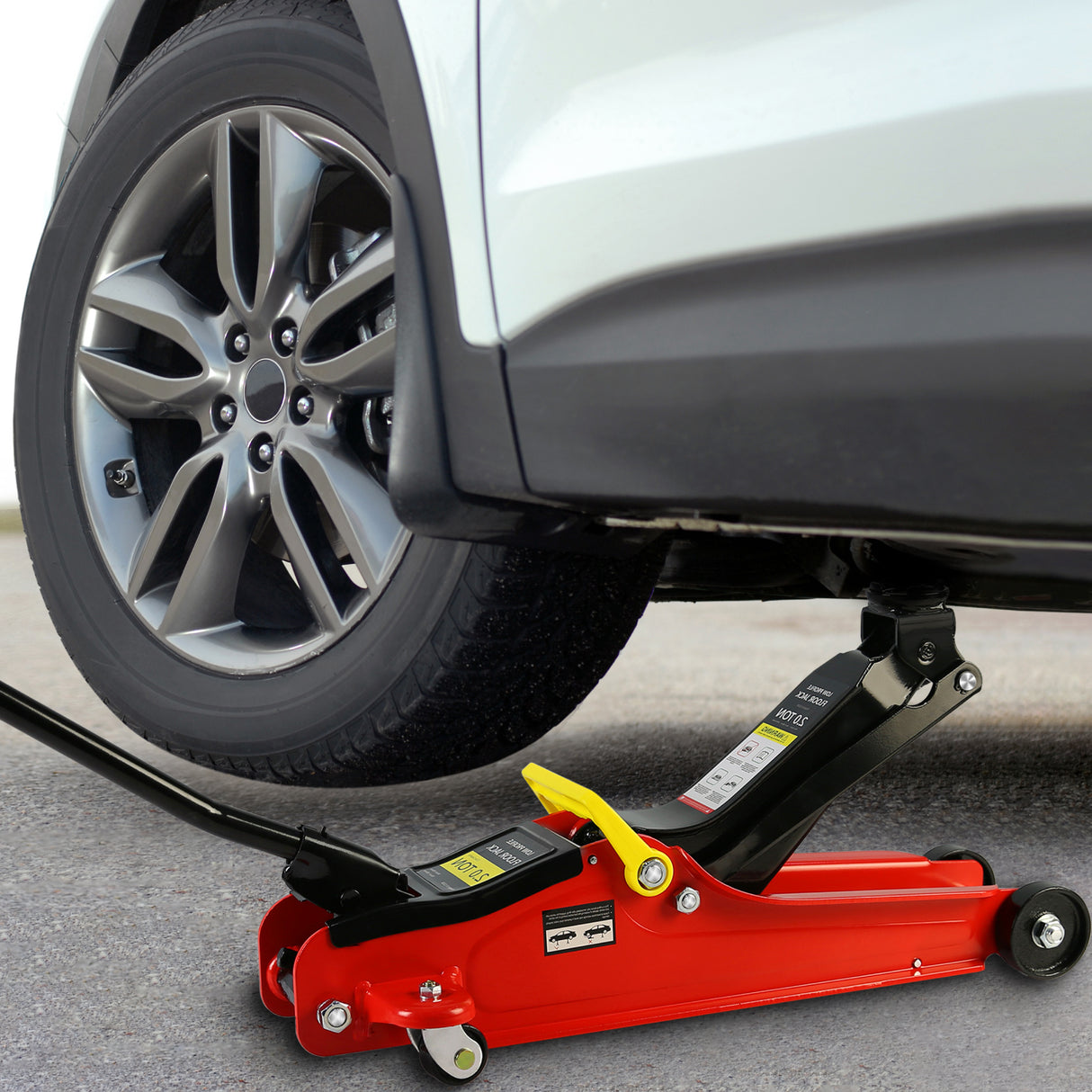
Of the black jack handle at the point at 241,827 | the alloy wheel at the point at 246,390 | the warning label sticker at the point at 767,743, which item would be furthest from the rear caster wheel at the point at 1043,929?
the alloy wheel at the point at 246,390

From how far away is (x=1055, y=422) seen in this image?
0.86 m

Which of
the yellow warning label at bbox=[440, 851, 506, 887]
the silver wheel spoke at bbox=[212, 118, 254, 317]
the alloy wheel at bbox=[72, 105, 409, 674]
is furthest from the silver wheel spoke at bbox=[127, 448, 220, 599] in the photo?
the yellow warning label at bbox=[440, 851, 506, 887]

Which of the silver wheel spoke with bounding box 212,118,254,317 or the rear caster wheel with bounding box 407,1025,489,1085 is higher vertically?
the silver wheel spoke with bounding box 212,118,254,317

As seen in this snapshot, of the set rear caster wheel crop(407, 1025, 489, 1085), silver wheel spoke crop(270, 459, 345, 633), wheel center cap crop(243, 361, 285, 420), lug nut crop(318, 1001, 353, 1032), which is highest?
wheel center cap crop(243, 361, 285, 420)

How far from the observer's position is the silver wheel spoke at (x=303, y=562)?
1637 mm

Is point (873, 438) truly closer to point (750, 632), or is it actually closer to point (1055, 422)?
point (1055, 422)

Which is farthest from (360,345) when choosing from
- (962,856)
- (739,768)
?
(962,856)

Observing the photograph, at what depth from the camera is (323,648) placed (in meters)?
1.63

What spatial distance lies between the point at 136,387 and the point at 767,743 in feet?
3.72

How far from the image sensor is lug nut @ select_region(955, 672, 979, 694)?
1.27 m

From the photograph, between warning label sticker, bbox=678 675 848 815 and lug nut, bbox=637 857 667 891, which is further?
warning label sticker, bbox=678 675 848 815

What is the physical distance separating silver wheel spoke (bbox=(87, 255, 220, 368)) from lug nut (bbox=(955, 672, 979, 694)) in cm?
113

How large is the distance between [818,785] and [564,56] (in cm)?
74

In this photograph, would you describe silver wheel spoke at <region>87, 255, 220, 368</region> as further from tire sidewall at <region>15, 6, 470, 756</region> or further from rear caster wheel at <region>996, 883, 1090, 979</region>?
rear caster wheel at <region>996, 883, 1090, 979</region>
